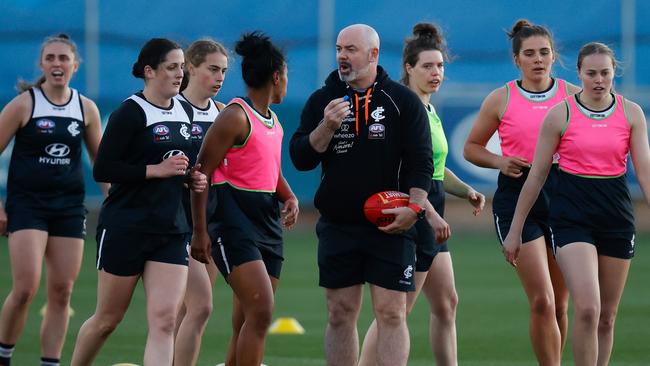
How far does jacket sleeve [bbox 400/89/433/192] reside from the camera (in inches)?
321

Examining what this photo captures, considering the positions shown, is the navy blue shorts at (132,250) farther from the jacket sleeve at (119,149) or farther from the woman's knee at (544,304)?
the woman's knee at (544,304)

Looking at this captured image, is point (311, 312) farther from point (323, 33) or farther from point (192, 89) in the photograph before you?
point (323, 33)

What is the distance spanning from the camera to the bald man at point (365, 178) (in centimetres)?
813

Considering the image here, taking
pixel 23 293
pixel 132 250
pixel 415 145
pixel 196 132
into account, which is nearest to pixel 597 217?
pixel 415 145

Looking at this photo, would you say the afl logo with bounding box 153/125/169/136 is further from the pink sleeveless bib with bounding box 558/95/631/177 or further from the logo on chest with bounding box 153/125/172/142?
the pink sleeveless bib with bounding box 558/95/631/177

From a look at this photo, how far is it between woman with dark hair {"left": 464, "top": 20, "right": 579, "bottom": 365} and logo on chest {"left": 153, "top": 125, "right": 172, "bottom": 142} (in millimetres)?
2455

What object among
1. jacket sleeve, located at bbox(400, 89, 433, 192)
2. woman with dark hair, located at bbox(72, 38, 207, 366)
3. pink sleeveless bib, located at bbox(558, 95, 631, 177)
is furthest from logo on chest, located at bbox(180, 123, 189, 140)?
pink sleeveless bib, located at bbox(558, 95, 631, 177)

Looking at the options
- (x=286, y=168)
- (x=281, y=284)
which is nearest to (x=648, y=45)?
(x=286, y=168)

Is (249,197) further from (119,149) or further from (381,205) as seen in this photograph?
(381,205)

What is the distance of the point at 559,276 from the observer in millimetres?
9953

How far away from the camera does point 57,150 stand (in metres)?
9.97

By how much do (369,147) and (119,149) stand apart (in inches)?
60.5

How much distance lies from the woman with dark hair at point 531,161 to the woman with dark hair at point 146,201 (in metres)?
2.40

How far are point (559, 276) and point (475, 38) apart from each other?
19.3m
